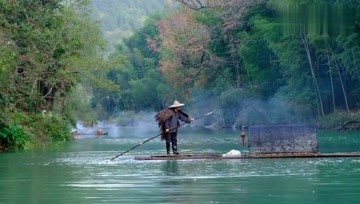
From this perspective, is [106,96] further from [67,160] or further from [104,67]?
[67,160]

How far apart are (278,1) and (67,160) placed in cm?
3443

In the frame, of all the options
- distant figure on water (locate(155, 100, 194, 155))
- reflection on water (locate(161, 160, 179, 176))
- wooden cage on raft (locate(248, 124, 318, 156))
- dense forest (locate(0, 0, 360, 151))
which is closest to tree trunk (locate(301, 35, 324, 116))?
dense forest (locate(0, 0, 360, 151))

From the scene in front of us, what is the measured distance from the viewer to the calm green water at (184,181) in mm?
16969

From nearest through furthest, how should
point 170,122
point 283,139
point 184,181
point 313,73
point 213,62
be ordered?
point 184,181 < point 283,139 < point 170,122 < point 313,73 < point 213,62

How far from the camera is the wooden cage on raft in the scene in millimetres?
26891

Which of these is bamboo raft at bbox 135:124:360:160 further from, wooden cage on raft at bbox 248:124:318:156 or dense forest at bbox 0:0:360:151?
dense forest at bbox 0:0:360:151

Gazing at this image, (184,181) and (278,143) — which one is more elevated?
(278,143)

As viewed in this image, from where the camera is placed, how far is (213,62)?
249 feet

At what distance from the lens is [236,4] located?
68812 mm

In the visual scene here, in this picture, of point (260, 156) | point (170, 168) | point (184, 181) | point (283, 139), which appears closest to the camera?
point (184, 181)

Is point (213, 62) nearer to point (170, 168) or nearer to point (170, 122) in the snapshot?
point (170, 122)

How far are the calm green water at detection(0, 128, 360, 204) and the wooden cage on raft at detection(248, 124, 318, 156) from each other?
1176 mm

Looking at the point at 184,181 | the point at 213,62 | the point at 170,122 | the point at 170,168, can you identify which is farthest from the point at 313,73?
the point at 184,181

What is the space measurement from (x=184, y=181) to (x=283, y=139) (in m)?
7.44
